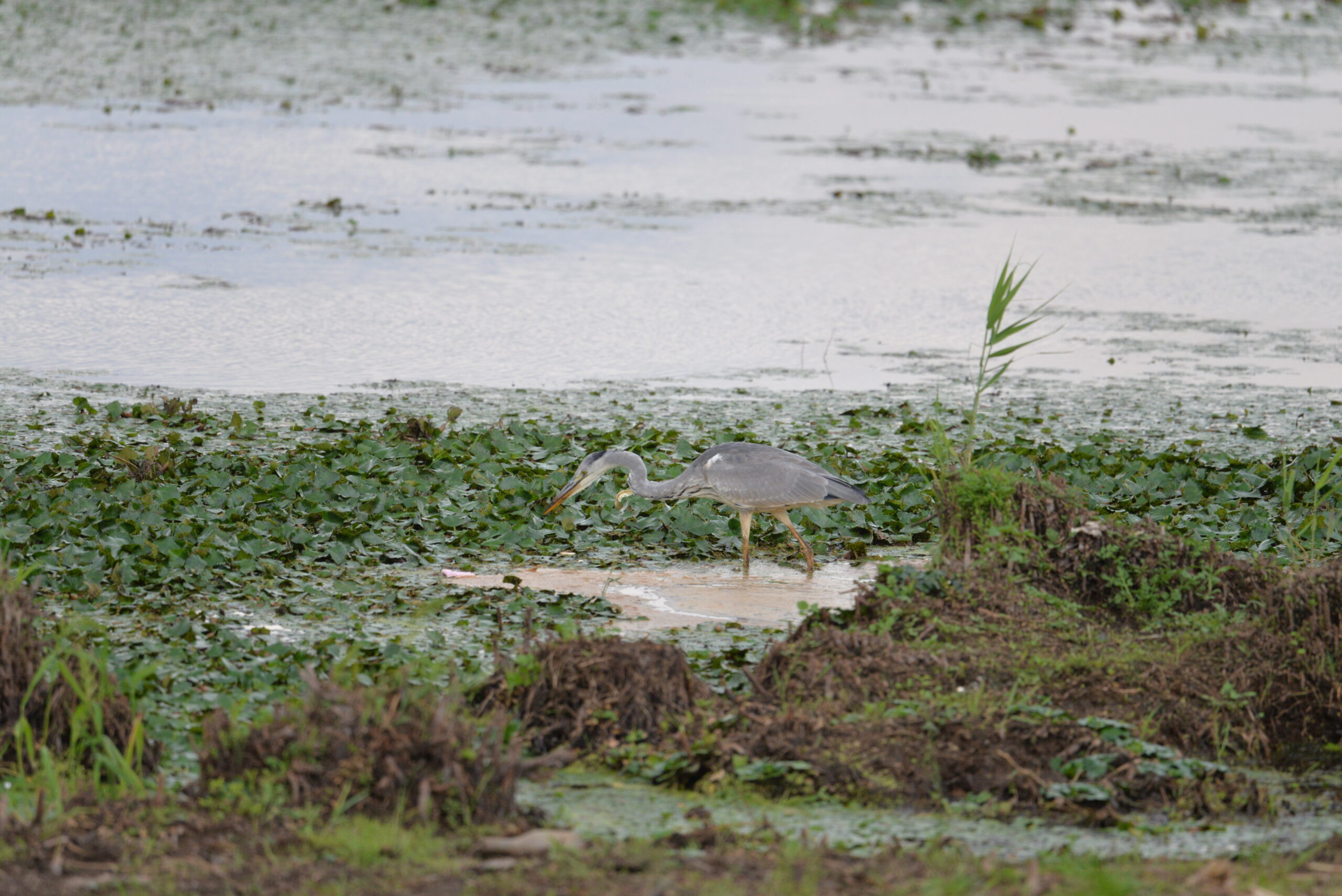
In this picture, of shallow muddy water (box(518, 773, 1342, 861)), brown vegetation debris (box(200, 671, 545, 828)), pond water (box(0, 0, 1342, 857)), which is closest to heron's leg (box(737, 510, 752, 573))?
pond water (box(0, 0, 1342, 857))

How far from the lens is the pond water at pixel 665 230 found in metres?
13.1

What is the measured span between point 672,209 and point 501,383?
6687 millimetres

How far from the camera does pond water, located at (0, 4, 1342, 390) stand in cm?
1308

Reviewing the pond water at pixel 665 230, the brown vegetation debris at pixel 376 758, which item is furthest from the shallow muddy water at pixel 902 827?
the pond water at pixel 665 230

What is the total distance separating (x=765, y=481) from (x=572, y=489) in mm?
1135

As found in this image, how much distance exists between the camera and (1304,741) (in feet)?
19.0

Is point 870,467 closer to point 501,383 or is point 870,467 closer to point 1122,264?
point 501,383

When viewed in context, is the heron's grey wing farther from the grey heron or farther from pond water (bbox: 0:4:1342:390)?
pond water (bbox: 0:4:1342:390)

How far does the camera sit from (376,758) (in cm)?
468

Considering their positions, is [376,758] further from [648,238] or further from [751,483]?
[648,238]

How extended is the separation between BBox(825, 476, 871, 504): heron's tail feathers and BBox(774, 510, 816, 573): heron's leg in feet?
0.88

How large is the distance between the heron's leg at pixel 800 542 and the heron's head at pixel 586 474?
90 centimetres

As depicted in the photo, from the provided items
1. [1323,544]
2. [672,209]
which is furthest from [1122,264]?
[1323,544]

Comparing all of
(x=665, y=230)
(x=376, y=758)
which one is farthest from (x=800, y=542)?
(x=665, y=230)
